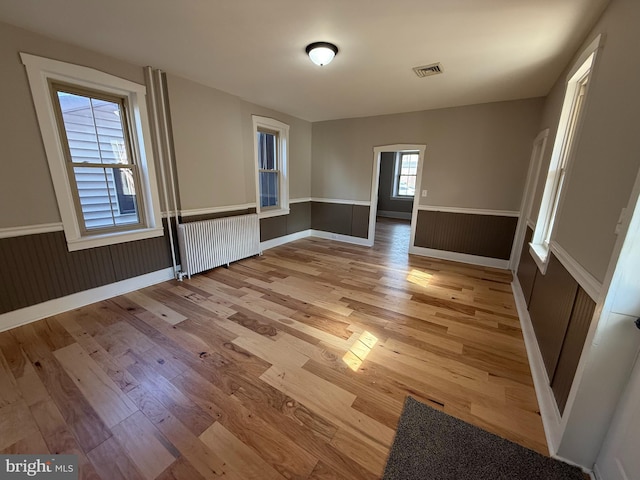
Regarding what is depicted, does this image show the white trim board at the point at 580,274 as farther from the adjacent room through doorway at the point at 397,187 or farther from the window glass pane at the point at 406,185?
the window glass pane at the point at 406,185

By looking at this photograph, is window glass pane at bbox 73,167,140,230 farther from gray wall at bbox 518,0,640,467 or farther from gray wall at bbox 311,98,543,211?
gray wall at bbox 518,0,640,467

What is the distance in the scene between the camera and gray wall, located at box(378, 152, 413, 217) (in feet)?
29.5

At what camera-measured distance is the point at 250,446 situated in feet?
4.55

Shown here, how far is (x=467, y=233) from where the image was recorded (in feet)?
14.5

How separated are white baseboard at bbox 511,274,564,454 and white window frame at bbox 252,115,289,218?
4114mm

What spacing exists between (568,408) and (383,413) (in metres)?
0.97

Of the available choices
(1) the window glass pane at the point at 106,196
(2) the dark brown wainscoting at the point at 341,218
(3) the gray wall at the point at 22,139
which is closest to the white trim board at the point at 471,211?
(2) the dark brown wainscoting at the point at 341,218

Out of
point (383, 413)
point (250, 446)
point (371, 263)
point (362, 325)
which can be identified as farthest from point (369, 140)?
point (250, 446)

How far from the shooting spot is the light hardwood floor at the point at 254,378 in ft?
4.45

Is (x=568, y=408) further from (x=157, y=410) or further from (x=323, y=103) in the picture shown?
(x=323, y=103)

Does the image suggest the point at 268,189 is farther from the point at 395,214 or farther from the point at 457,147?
the point at 395,214

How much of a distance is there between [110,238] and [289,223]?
3.25 m

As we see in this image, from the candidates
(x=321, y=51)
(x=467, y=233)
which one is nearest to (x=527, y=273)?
(x=467, y=233)

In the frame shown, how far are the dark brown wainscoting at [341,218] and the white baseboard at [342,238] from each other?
71 mm
